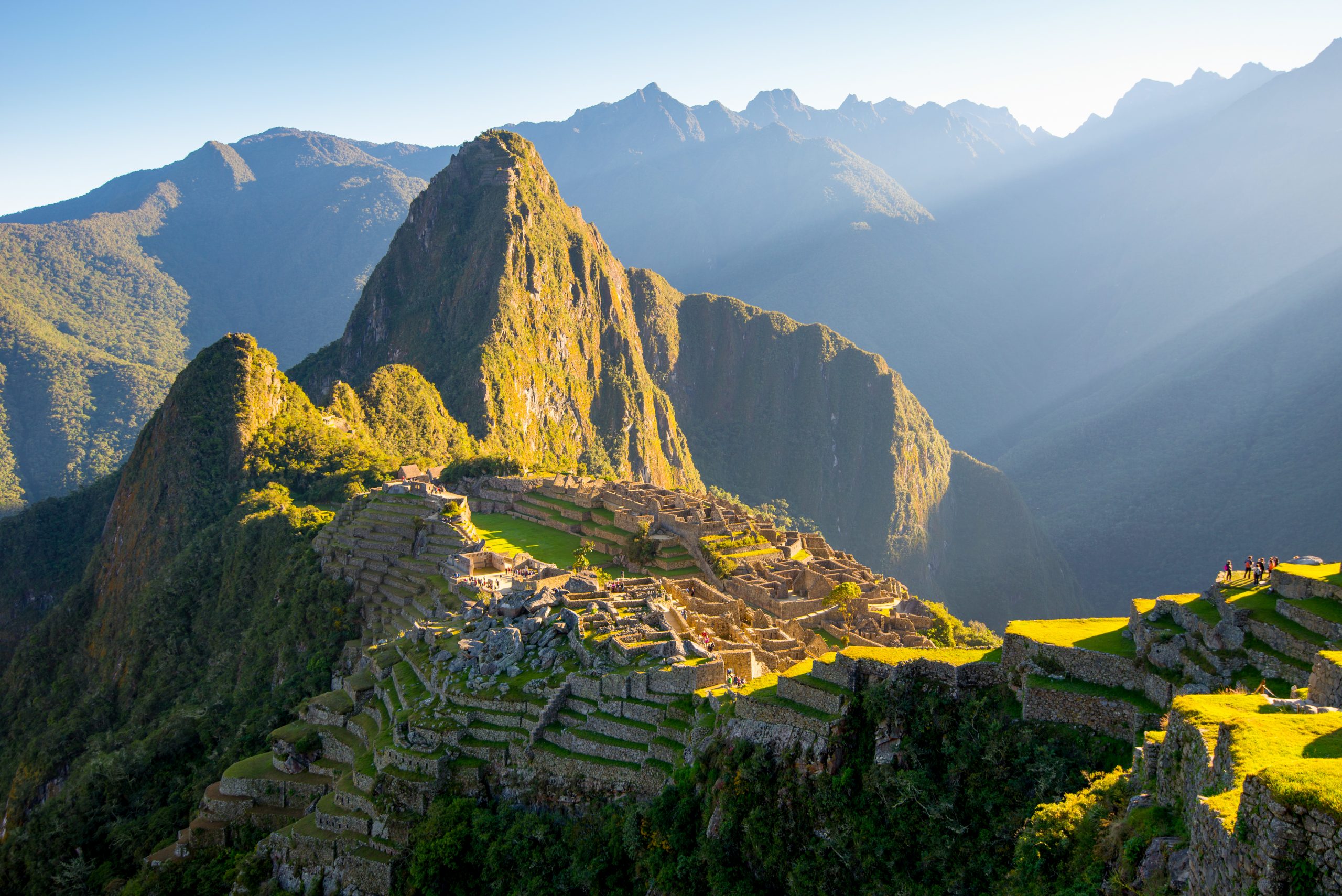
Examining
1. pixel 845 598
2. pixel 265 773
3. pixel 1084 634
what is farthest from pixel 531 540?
pixel 1084 634

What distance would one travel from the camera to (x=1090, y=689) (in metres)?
16.4

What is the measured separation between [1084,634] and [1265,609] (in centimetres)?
329

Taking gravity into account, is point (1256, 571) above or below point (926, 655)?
above

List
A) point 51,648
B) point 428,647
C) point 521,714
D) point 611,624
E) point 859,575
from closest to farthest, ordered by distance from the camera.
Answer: point 521,714 < point 611,624 < point 428,647 < point 859,575 < point 51,648

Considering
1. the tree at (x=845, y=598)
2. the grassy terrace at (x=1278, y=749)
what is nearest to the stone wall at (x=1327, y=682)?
the grassy terrace at (x=1278, y=749)

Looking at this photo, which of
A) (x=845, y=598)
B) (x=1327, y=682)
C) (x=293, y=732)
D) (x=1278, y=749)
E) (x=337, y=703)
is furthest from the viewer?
(x=845, y=598)

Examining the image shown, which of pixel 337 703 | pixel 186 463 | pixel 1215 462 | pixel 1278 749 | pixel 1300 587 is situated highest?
pixel 1215 462

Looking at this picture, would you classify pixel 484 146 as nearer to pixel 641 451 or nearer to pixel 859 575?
pixel 641 451

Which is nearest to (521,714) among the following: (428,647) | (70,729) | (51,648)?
(428,647)

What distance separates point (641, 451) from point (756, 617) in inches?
5298

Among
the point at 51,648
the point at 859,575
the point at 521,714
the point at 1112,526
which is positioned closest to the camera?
the point at 521,714

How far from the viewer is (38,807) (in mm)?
47219

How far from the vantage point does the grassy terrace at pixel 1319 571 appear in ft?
52.4

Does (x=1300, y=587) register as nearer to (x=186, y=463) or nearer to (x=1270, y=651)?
(x=1270, y=651)
